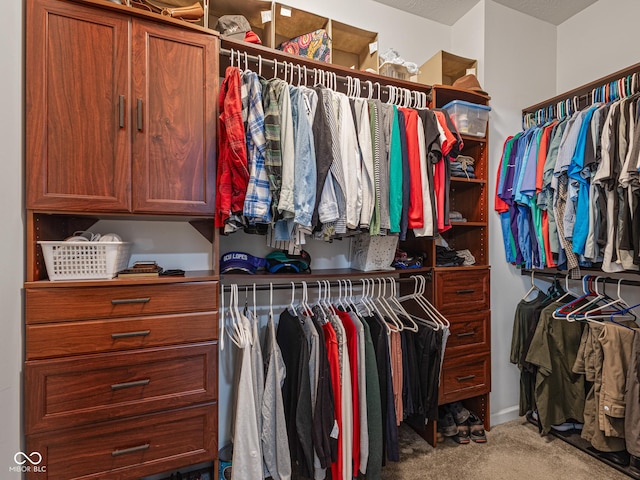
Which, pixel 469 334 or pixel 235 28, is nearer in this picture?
pixel 235 28

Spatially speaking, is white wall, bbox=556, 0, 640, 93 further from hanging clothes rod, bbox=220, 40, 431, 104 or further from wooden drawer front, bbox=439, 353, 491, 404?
wooden drawer front, bbox=439, 353, 491, 404

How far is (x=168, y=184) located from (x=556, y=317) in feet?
7.73

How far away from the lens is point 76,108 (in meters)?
1.22

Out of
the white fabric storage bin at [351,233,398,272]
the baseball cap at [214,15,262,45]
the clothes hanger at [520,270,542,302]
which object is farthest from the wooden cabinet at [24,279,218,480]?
the clothes hanger at [520,270,542,302]

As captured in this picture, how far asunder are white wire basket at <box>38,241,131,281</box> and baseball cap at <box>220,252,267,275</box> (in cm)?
48

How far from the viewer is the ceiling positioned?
2.29 metres

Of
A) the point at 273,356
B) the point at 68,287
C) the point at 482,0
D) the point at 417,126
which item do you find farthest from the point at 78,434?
the point at 482,0

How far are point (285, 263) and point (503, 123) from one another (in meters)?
1.97

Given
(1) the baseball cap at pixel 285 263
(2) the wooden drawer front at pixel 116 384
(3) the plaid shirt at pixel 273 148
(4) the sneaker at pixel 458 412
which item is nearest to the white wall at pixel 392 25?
(3) the plaid shirt at pixel 273 148

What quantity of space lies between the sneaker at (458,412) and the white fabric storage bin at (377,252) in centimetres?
110

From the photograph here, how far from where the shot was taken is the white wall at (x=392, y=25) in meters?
2.12

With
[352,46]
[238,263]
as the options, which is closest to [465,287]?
[238,263]

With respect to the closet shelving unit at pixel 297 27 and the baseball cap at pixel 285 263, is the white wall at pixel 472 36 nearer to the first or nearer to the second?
the closet shelving unit at pixel 297 27

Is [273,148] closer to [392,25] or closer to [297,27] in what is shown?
[297,27]
